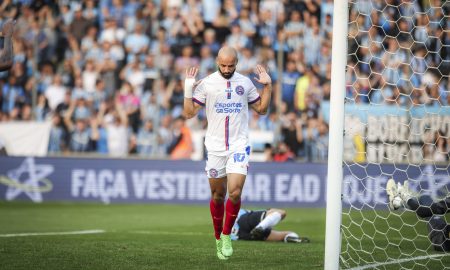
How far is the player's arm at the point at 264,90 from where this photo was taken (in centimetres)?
923

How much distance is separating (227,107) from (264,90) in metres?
0.47

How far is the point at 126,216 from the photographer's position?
15.9 meters

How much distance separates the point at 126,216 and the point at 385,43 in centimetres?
787

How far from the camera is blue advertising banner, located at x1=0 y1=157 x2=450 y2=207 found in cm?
1820

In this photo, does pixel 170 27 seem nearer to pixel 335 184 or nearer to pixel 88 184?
pixel 88 184

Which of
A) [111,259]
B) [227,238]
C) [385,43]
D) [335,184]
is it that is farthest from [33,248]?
[385,43]

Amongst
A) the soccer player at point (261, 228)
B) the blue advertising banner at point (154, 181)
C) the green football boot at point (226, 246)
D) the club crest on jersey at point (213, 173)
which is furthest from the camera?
the blue advertising banner at point (154, 181)

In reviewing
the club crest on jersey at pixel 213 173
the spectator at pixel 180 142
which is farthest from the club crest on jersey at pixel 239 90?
the spectator at pixel 180 142

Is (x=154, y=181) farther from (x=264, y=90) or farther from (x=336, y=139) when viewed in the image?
(x=336, y=139)

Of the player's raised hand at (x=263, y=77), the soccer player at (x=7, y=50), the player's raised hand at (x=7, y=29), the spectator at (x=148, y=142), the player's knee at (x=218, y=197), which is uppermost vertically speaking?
the player's raised hand at (x=7, y=29)

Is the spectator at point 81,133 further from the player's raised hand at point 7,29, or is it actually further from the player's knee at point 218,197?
the player's raised hand at point 7,29

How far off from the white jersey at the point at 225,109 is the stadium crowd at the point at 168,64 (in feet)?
29.6

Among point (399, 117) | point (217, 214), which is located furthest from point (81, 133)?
point (217, 214)

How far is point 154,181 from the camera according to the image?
1880 cm
